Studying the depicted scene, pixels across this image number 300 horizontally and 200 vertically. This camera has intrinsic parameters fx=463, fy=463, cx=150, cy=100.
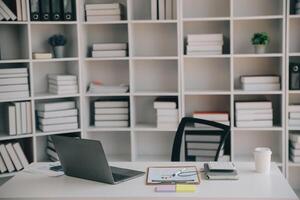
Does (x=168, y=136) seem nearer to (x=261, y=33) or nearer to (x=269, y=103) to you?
(x=269, y=103)

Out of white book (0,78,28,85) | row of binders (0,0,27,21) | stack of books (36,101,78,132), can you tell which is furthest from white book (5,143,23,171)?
row of binders (0,0,27,21)

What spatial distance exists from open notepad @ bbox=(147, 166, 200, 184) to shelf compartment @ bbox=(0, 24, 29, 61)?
1.98 m

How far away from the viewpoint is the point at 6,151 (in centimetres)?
388

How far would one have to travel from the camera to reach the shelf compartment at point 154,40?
4.25m

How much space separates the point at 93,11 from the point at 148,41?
0.58 meters

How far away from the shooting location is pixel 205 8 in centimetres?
417

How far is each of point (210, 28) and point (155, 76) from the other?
67 centimetres

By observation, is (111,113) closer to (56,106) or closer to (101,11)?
(56,106)

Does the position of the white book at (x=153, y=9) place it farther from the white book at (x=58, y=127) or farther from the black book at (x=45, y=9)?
the white book at (x=58, y=127)

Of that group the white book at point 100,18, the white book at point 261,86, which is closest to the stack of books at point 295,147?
the white book at point 261,86

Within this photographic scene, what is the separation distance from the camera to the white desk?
2.14 m

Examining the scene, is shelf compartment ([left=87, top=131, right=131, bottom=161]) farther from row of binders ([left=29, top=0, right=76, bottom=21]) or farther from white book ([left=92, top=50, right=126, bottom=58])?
row of binders ([left=29, top=0, right=76, bottom=21])

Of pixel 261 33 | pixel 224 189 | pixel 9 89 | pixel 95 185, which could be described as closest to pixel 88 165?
pixel 95 185

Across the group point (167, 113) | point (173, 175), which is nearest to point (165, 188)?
point (173, 175)
